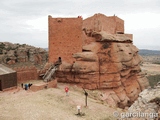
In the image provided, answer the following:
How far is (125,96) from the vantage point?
101 feet

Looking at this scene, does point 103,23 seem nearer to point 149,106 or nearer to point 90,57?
point 90,57

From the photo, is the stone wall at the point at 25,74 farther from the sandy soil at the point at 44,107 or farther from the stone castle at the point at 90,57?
the sandy soil at the point at 44,107

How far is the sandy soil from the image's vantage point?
15945mm

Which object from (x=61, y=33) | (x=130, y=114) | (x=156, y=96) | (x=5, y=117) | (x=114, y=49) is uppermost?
(x=61, y=33)

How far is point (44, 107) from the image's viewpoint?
1766 cm

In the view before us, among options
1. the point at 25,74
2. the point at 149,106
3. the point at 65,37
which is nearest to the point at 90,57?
the point at 65,37

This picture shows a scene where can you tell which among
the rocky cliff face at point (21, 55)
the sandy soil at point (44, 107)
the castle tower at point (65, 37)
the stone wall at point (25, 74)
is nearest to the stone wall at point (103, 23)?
the castle tower at point (65, 37)

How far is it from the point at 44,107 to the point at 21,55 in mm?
53379

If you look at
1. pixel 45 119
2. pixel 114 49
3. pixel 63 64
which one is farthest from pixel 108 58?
pixel 45 119

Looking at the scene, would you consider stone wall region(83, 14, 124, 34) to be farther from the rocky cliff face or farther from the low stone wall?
Result: the rocky cliff face

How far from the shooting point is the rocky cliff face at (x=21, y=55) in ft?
208

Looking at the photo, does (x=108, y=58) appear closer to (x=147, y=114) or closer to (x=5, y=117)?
(x=5, y=117)

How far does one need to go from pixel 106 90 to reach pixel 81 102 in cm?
858

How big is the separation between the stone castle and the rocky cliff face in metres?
35.3
